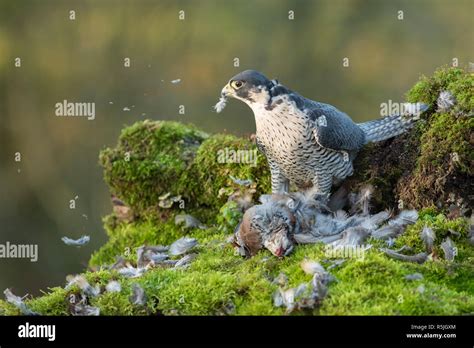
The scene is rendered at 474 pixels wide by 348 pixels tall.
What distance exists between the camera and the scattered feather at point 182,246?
5.50 m

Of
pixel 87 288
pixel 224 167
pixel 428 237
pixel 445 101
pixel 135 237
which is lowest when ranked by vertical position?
pixel 87 288

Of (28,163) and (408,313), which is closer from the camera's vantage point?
(408,313)

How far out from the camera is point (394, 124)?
584 centimetres

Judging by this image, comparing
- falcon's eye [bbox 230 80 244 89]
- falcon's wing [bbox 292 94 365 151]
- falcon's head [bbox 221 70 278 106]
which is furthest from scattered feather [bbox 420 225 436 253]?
falcon's eye [bbox 230 80 244 89]

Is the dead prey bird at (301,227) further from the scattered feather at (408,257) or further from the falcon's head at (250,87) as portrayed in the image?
the falcon's head at (250,87)

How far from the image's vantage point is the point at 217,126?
9.84 metres

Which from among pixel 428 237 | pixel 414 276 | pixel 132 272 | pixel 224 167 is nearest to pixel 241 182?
pixel 224 167

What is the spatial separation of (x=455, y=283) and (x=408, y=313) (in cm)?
58

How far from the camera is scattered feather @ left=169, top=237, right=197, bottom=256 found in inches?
217

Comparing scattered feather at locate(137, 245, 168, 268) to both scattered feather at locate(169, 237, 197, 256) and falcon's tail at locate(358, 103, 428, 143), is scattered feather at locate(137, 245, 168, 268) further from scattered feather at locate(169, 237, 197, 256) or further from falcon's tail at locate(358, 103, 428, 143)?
falcon's tail at locate(358, 103, 428, 143)

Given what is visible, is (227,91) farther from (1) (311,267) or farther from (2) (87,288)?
(2) (87,288)

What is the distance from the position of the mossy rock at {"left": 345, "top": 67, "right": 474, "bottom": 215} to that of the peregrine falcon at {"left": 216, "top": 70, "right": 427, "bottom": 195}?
0.35 feet

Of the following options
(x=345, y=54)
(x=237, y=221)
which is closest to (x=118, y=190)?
(x=237, y=221)
